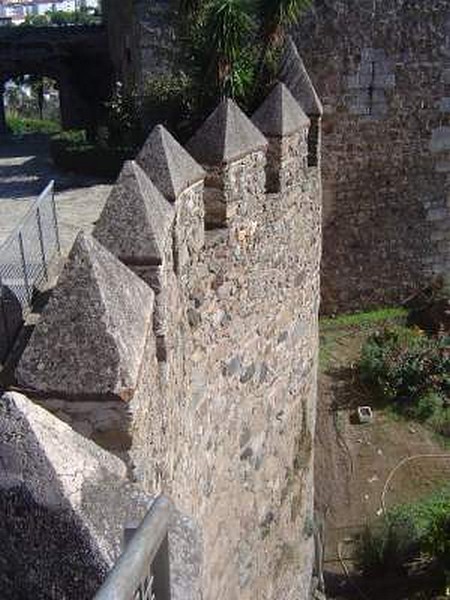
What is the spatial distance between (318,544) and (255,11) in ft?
20.3

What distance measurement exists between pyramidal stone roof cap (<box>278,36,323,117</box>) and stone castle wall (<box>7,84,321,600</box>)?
1.44 feet

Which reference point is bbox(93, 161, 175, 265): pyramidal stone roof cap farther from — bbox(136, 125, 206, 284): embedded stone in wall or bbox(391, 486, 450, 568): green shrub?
bbox(391, 486, 450, 568): green shrub

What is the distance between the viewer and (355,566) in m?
9.55

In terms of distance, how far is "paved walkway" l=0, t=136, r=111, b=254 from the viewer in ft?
29.3

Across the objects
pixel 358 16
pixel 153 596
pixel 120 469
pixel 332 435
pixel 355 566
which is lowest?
pixel 355 566

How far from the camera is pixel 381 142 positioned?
12.2 metres

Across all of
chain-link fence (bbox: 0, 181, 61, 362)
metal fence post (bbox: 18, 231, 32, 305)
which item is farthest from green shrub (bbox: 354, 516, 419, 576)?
metal fence post (bbox: 18, 231, 32, 305)

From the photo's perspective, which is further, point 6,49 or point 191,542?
point 6,49

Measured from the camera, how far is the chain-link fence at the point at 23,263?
4.50 metres

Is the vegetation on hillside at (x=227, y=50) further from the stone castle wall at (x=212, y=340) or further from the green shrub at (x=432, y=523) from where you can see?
the green shrub at (x=432, y=523)

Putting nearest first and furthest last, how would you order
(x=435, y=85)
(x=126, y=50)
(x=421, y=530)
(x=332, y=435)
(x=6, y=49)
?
(x=421, y=530) → (x=332, y=435) → (x=435, y=85) → (x=126, y=50) → (x=6, y=49)

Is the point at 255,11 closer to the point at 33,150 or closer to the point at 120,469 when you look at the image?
the point at 120,469

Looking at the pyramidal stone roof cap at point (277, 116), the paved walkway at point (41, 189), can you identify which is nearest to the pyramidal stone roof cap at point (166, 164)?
the pyramidal stone roof cap at point (277, 116)

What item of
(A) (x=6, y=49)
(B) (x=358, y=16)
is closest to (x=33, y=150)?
(A) (x=6, y=49)
